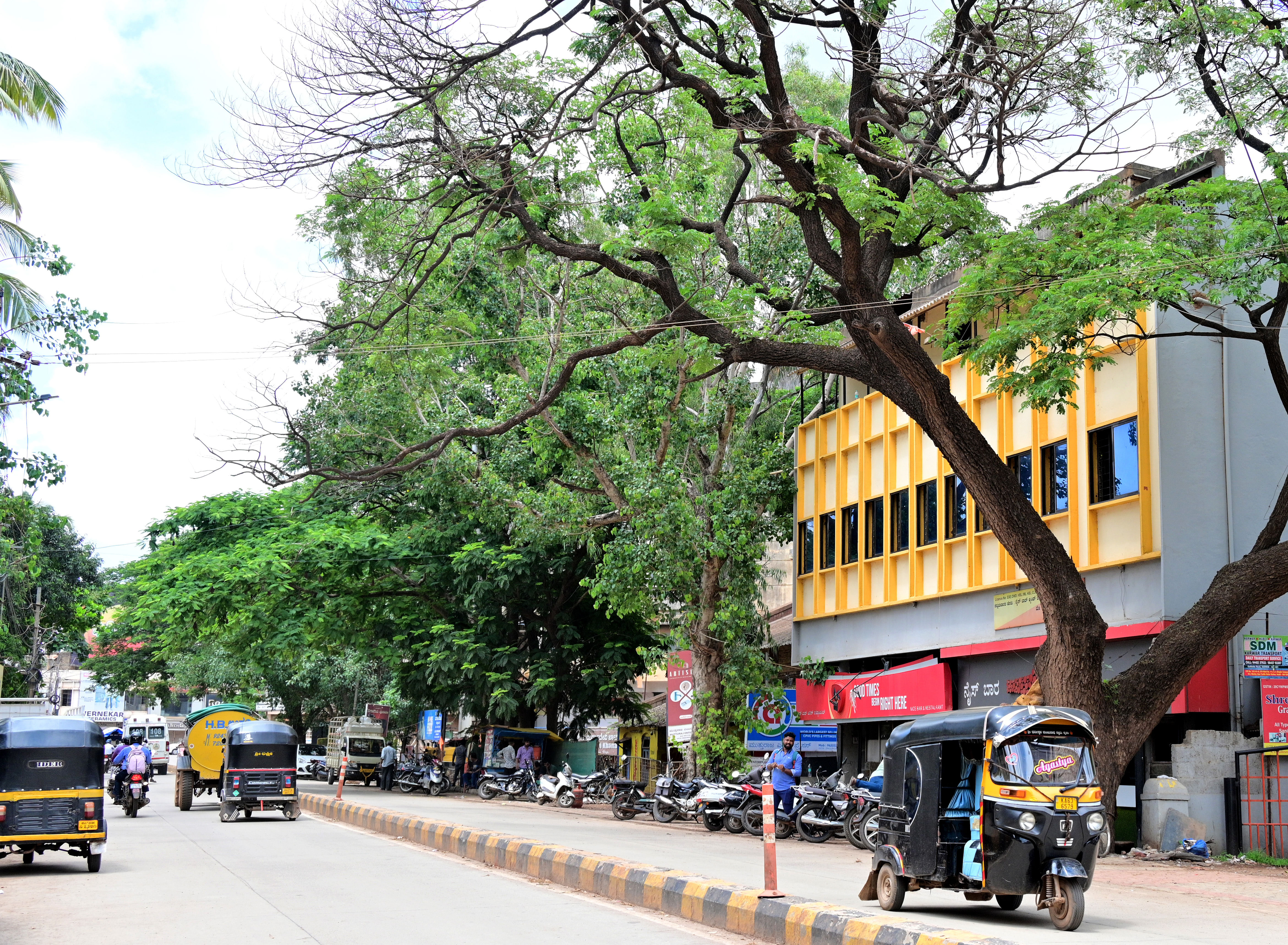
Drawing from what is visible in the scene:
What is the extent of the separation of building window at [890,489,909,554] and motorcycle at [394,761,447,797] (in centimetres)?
1781

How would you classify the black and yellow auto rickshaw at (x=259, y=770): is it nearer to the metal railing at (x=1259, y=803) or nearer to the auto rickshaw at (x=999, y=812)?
the auto rickshaw at (x=999, y=812)

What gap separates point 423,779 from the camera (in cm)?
3619

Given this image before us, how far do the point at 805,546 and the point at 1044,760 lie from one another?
18.4m

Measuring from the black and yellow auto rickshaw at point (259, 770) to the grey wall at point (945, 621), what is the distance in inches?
447

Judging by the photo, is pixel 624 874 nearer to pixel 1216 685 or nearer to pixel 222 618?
pixel 1216 685

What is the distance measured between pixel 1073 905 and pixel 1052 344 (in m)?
8.00

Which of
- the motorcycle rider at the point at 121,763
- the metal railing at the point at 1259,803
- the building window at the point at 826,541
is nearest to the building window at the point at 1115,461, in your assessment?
the metal railing at the point at 1259,803

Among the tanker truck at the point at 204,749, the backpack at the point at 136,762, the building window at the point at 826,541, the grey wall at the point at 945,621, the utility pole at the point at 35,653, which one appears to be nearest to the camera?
the grey wall at the point at 945,621

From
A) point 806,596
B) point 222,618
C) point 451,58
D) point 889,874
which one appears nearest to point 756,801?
point 806,596

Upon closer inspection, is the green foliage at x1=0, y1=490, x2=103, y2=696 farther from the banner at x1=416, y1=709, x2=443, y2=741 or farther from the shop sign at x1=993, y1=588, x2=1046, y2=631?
the shop sign at x1=993, y1=588, x2=1046, y2=631

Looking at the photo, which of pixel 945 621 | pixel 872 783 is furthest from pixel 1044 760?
pixel 945 621

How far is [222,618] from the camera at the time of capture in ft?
100

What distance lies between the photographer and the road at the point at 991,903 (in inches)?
363

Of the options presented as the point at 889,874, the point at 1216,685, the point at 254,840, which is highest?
the point at 1216,685
